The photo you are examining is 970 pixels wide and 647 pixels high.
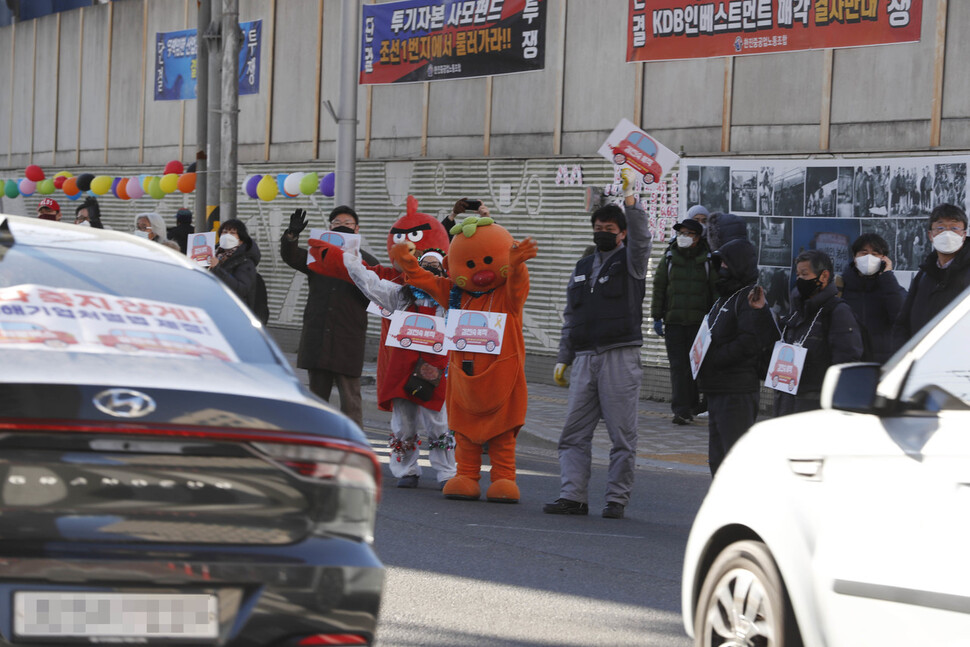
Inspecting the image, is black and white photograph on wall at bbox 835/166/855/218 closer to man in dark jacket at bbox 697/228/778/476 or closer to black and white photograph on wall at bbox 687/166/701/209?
black and white photograph on wall at bbox 687/166/701/209

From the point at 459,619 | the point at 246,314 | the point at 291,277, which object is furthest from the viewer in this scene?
the point at 291,277

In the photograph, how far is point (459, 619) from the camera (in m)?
6.43

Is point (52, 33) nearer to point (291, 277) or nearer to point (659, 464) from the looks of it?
point (291, 277)

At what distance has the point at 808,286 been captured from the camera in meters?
9.09

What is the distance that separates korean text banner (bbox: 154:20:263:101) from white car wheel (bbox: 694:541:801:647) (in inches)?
788

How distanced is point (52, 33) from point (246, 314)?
1099 inches

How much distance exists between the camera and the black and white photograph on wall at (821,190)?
1507 centimetres

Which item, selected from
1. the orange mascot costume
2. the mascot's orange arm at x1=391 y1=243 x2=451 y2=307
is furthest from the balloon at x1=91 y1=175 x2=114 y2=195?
the orange mascot costume

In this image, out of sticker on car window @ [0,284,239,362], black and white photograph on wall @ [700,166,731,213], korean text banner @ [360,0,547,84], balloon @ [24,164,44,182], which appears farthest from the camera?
balloon @ [24,164,44,182]

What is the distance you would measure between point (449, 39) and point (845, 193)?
260 inches

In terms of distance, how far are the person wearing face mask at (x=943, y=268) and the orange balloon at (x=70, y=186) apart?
20.2 metres

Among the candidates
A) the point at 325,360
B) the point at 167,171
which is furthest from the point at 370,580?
the point at 167,171

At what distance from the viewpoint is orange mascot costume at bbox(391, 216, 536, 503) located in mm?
9766

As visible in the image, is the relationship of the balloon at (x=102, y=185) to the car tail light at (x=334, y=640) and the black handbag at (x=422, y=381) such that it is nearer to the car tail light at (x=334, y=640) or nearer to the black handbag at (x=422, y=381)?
the black handbag at (x=422, y=381)
